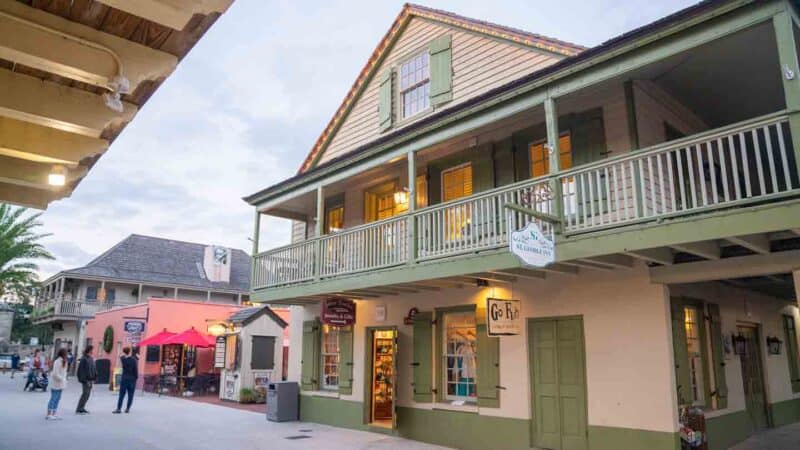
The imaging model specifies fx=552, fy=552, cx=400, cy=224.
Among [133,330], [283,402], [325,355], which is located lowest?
[283,402]

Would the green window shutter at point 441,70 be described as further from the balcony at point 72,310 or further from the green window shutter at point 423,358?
the balcony at point 72,310

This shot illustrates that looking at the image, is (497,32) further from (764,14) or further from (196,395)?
(196,395)

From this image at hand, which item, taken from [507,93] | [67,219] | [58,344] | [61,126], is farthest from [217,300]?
[61,126]

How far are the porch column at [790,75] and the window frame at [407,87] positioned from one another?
7809 mm

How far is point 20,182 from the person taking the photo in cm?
454

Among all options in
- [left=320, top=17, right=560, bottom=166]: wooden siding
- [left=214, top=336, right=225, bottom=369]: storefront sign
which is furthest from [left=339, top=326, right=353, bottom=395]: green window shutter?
[left=214, top=336, right=225, bottom=369]: storefront sign

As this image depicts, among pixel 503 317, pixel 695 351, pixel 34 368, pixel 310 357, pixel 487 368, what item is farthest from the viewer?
pixel 34 368

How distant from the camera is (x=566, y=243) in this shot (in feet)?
25.6

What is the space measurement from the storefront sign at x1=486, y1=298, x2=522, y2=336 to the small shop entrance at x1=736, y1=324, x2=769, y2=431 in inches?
189

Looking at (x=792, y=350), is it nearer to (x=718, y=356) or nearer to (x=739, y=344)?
(x=739, y=344)

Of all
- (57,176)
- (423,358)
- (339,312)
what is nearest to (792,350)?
(423,358)

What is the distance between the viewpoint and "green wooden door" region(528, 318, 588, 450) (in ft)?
28.9

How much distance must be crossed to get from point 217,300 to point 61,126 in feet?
118

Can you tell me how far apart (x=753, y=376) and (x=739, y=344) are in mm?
1183
